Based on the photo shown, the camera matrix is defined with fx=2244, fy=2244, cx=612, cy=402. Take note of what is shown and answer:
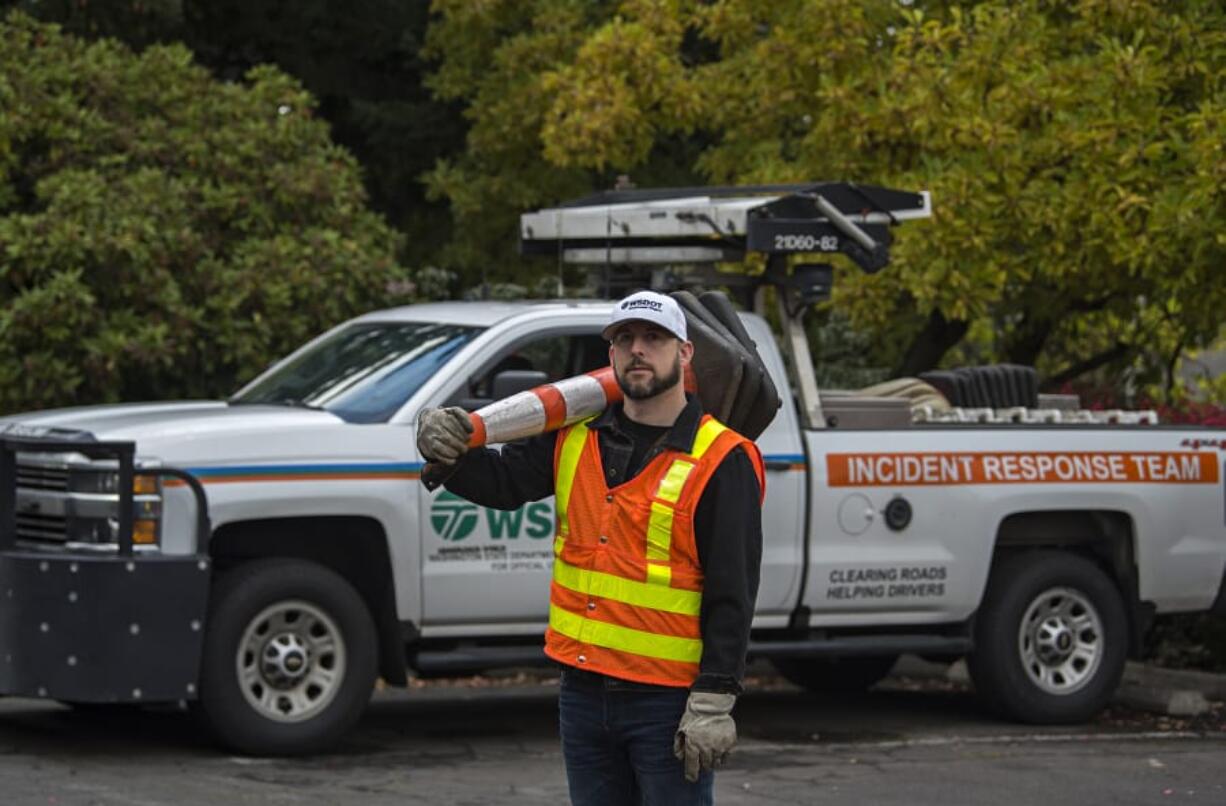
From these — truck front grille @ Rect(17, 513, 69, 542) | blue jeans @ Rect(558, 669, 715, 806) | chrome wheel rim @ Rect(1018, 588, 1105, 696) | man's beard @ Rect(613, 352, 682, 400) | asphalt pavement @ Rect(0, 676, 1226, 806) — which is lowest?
asphalt pavement @ Rect(0, 676, 1226, 806)

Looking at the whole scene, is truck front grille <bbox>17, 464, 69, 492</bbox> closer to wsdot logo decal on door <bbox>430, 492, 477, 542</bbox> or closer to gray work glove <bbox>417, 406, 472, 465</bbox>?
wsdot logo decal on door <bbox>430, 492, 477, 542</bbox>

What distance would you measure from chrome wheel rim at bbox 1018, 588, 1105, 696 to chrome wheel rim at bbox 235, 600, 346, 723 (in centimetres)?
351

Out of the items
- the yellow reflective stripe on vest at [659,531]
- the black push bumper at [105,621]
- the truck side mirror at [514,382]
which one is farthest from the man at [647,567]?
the black push bumper at [105,621]

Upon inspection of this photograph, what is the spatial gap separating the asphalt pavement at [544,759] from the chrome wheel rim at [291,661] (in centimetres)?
24

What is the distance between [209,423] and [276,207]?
5.40 metres

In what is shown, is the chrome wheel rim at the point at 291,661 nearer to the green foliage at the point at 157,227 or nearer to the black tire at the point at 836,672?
the black tire at the point at 836,672

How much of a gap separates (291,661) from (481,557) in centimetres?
93

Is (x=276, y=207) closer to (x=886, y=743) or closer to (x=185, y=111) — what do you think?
(x=185, y=111)

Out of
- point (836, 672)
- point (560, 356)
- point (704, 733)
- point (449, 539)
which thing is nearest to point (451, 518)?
point (449, 539)

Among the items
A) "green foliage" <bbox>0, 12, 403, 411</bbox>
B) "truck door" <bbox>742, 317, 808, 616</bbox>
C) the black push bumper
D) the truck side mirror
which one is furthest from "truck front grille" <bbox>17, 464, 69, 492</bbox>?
"green foliage" <bbox>0, 12, 403, 411</bbox>

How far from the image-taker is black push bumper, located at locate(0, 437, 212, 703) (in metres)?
8.64

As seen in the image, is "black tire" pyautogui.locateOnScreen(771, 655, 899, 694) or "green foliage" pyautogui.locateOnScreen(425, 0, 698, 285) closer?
"black tire" pyautogui.locateOnScreen(771, 655, 899, 694)

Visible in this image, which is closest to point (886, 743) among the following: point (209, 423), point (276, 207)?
point (209, 423)

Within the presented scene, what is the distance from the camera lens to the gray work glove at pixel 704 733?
4.98m
